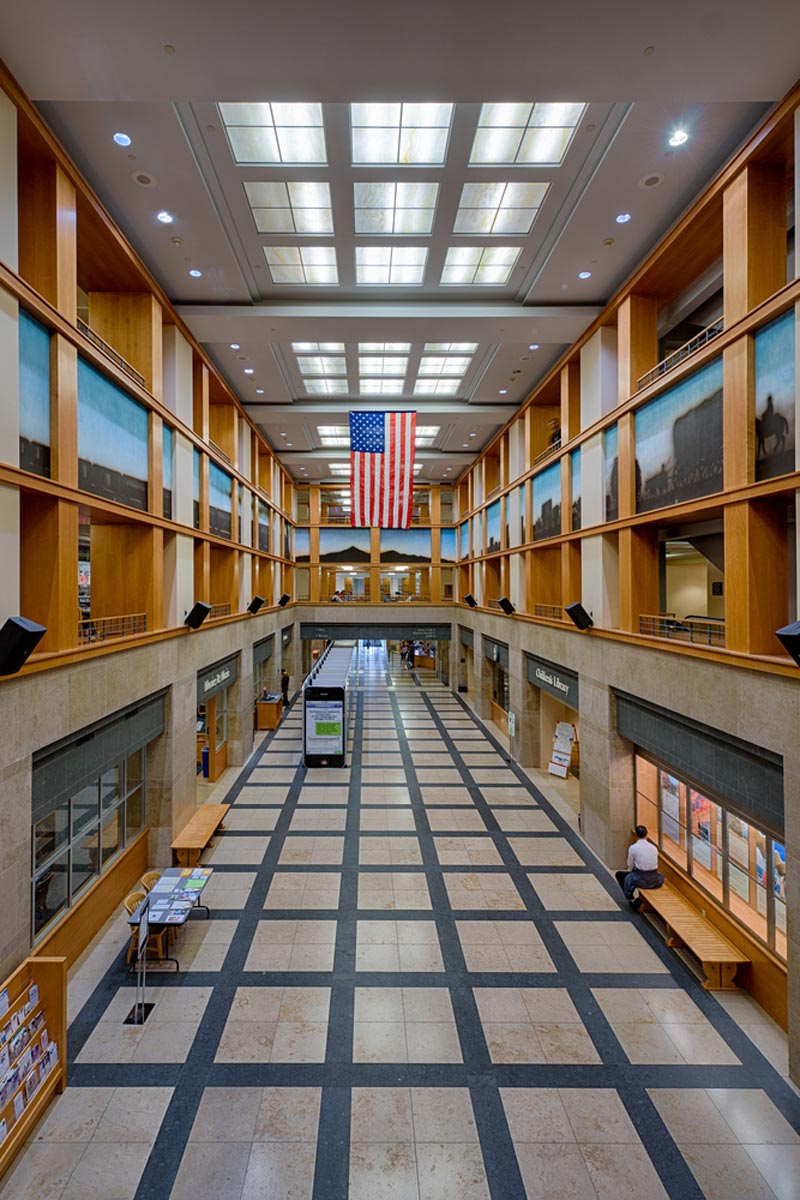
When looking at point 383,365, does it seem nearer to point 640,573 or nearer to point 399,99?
point 399,99

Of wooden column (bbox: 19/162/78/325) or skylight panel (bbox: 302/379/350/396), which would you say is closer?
wooden column (bbox: 19/162/78/325)

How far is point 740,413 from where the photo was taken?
19.6 feet

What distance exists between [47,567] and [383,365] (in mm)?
9696

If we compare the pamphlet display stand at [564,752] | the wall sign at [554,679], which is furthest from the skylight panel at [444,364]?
the pamphlet display stand at [564,752]

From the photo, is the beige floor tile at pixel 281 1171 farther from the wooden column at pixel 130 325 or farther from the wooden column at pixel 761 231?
the wooden column at pixel 130 325

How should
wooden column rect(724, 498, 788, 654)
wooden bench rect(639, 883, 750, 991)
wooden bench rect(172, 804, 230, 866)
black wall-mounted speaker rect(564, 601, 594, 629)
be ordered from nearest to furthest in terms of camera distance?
wooden column rect(724, 498, 788, 654) → wooden bench rect(639, 883, 750, 991) → wooden bench rect(172, 804, 230, 866) → black wall-mounted speaker rect(564, 601, 594, 629)

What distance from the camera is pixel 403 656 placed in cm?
3547

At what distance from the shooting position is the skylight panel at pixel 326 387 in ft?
46.3

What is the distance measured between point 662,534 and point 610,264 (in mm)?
4982

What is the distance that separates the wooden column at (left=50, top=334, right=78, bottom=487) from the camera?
5.99m

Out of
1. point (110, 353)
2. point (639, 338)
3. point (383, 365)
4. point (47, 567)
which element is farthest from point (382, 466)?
point (47, 567)

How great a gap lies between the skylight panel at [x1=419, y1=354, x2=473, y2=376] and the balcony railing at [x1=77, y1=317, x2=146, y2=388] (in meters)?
6.64

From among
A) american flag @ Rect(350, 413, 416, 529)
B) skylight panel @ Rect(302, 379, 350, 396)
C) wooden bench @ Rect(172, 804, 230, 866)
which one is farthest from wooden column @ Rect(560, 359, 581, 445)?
wooden bench @ Rect(172, 804, 230, 866)

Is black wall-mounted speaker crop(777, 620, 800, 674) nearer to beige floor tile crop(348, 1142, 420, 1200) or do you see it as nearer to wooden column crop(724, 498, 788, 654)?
wooden column crop(724, 498, 788, 654)
